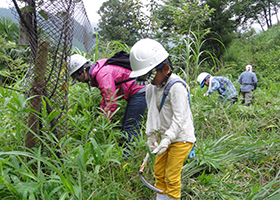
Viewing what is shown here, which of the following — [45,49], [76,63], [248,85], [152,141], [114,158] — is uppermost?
[45,49]

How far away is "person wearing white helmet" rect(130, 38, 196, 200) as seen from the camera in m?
1.59

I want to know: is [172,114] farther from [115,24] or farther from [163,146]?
[115,24]

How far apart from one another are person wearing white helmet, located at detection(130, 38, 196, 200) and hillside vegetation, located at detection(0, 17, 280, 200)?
0.26 meters

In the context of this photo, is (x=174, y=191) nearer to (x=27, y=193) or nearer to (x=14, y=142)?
(x=27, y=193)

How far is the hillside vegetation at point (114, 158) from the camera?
1.46m

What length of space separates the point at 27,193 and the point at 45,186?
0.42 ft

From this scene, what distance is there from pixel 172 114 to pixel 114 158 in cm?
73

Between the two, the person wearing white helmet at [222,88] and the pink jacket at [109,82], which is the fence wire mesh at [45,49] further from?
the person wearing white helmet at [222,88]

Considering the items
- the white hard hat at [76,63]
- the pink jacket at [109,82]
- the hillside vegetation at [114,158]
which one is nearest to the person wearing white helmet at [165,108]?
the hillside vegetation at [114,158]

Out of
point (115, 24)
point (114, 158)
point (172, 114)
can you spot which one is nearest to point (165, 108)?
point (172, 114)

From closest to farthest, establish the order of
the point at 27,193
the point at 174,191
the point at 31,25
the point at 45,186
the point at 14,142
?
the point at 27,193 < the point at 45,186 < the point at 31,25 < the point at 174,191 < the point at 14,142

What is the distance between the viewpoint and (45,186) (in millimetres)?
1483

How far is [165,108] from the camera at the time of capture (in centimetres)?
172

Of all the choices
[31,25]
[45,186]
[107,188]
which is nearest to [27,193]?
[45,186]
